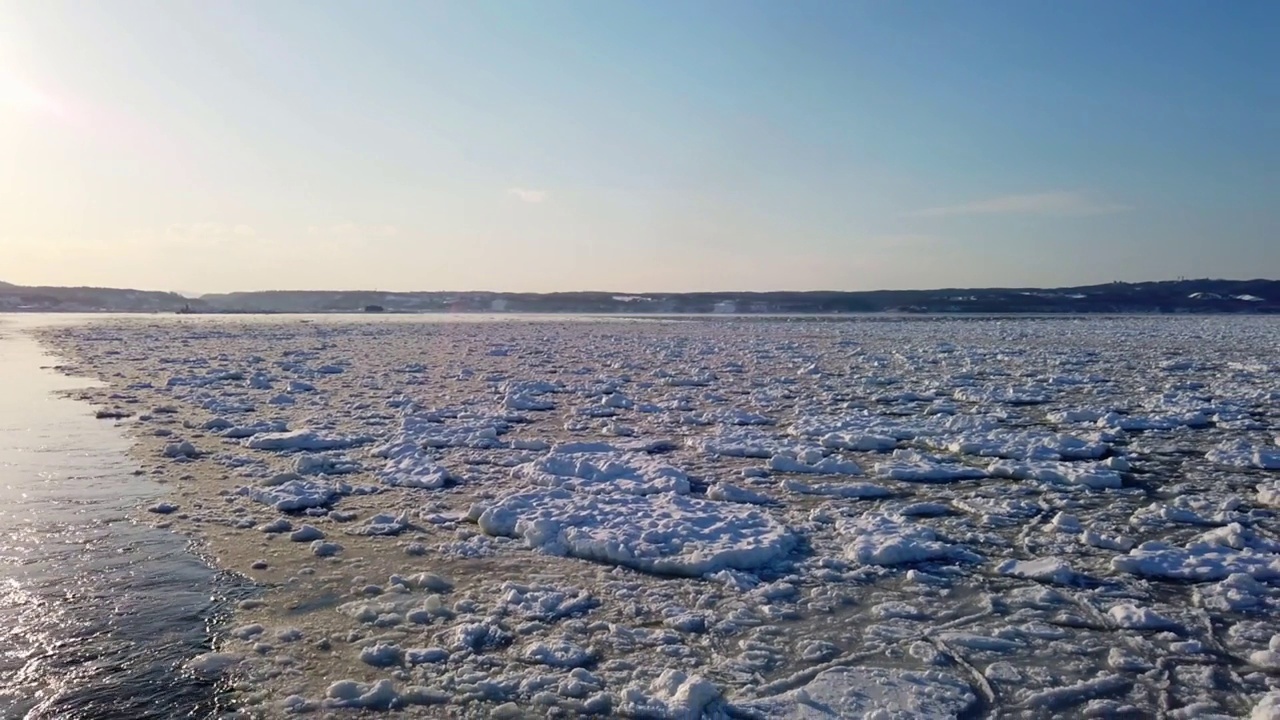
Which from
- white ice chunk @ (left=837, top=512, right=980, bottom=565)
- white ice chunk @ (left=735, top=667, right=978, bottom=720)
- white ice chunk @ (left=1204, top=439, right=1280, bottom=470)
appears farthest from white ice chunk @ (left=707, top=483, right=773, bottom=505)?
white ice chunk @ (left=1204, top=439, right=1280, bottom=470)

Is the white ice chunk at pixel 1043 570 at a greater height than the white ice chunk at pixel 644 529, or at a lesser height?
lesser

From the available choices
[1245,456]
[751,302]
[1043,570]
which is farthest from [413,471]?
[751,302]

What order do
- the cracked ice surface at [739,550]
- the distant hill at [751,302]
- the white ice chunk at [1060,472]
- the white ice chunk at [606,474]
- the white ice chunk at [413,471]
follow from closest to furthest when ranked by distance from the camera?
the cracked ice surface at [739,550]
the white ice chunk at [606,474]
the white ice chunk at [1060,472]
the white ice chunk at [413,471]
the distant hill at [751,302]

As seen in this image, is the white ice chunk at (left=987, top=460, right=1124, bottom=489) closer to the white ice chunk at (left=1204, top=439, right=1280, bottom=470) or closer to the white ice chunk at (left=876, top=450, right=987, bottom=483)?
the white ice chunk at (left=876, top=450, right=987, bottom=483)

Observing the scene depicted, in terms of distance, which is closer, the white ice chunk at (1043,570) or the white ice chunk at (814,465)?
the white ice chunk at (1043,570)

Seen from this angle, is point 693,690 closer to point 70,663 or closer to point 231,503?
point 70,663

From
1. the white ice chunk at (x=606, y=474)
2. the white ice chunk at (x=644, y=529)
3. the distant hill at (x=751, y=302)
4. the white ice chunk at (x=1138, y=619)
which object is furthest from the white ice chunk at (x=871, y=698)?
the distant hill at (x=751, y=302)

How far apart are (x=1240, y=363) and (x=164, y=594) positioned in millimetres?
21200

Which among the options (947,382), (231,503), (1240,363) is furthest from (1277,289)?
(231,503)

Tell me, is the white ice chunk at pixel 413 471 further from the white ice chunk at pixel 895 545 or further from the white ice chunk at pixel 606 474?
the white ice chunk at pixel 895 545

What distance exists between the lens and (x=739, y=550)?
18.0ft

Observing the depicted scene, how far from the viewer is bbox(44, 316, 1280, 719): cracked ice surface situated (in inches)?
150

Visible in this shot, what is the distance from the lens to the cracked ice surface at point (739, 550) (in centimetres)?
380

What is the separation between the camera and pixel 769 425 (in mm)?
10914
